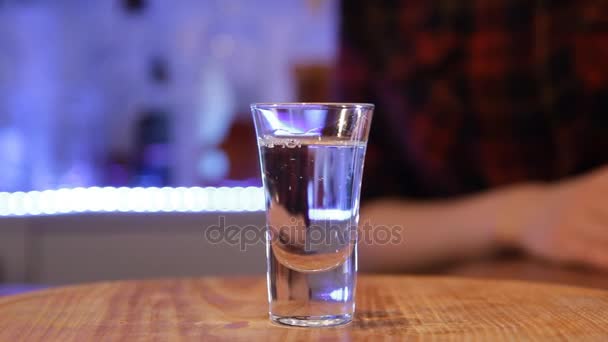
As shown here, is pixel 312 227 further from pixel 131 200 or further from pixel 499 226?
pixel 131 200

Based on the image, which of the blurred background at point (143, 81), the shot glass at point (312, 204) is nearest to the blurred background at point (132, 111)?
the blurred background at point (143, 81)

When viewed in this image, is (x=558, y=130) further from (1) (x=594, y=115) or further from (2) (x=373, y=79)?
(2) (x=373, y=79)

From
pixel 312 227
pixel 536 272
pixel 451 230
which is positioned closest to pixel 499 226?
pixel 451 230

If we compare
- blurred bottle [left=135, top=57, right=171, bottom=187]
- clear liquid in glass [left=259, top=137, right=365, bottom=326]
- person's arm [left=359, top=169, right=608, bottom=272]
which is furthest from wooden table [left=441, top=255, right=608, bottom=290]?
blurred bottle [left=135, top=57, right=171, bottom=187]

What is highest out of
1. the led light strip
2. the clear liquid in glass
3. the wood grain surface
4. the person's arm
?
the clear liquid in glass

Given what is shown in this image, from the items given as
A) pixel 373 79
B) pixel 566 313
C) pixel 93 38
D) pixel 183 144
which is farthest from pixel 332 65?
pixel 566 313

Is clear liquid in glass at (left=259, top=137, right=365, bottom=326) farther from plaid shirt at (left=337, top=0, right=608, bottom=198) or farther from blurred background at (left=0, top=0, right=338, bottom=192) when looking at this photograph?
blurred background at (left=0, top=0, right=338, bottom=192)
